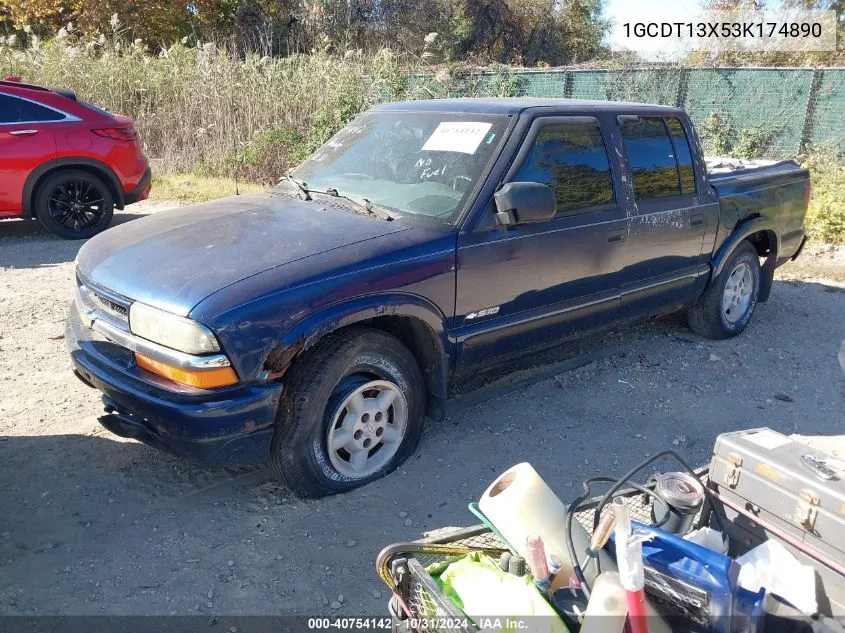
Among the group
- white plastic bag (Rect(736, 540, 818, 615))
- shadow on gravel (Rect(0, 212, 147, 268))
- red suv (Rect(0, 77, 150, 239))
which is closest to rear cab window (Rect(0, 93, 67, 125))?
red suv (Rect(0, 77, 150, 239))

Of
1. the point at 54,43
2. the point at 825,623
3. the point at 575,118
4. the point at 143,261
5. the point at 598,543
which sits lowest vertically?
the point at 825,623

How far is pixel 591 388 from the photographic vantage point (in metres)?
4.64

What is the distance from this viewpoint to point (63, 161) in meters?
7.77

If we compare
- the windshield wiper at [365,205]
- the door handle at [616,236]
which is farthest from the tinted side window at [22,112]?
the door handle at [616,236]

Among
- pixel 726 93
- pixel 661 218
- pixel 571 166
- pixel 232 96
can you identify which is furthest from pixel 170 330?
pixel 726 93

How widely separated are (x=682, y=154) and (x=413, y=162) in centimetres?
220

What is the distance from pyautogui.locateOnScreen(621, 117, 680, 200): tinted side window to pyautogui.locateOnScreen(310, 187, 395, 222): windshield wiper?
1809 millimetres

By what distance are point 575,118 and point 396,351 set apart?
193 centimetres

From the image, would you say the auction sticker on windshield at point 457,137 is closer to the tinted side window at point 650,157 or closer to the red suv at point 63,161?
the tinted side window at point 650,157

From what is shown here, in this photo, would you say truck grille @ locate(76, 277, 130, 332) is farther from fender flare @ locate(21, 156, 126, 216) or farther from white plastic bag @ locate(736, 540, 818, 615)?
fender flare @ locate(21, 156, 126, 216)

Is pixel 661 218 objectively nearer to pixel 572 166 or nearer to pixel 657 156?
pixel 657 156

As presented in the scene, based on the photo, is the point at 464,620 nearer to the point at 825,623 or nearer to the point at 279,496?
the point at 825,623

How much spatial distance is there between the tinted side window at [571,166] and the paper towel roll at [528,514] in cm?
202

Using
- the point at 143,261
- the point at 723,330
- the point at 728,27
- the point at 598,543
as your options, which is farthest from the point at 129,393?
the point at 728,27
